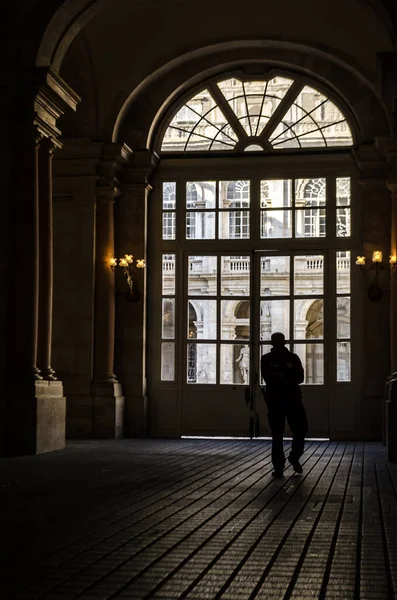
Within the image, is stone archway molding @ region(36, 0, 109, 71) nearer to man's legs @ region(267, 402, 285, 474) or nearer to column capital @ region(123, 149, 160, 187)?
column capital @ region(123, 149, 160, 187)

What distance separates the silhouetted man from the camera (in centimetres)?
945

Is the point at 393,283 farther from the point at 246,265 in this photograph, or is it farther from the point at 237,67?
the point at 237,67

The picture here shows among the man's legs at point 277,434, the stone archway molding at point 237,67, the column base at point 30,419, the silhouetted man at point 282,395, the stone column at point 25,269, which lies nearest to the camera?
the man's legs at point 277,434

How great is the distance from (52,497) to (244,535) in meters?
2.16

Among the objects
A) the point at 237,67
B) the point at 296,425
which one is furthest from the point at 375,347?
the point at 296,425

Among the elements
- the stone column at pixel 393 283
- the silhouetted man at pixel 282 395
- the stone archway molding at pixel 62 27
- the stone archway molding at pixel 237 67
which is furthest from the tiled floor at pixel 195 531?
the stone archway molding at pixel 237 67

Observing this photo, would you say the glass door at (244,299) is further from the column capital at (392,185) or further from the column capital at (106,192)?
the column capital at (392,185)

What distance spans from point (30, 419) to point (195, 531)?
6260mm

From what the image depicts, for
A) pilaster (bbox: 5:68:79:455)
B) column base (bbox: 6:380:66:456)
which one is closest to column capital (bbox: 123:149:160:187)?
pilaster (bbox: 5:68:79:455)

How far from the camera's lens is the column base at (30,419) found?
456 inches

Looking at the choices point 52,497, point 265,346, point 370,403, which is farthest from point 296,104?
point 52,497

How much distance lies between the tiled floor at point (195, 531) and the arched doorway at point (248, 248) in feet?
19.1

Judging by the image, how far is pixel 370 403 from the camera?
51.5ft

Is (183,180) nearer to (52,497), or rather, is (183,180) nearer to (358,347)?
(358,347)
